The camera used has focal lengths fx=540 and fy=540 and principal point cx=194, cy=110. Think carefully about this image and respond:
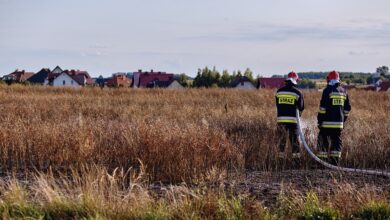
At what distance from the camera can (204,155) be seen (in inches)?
324

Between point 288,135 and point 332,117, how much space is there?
2.69 ft

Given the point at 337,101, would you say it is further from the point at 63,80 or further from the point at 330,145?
the point at 63,80

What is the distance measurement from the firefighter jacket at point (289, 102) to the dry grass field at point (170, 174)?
1.75ft

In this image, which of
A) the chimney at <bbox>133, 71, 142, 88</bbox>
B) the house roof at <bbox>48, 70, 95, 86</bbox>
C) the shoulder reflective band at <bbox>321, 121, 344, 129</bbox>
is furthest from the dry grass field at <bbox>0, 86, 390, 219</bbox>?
the house roof at <bbox>48, 70, 95, 86</bbox>

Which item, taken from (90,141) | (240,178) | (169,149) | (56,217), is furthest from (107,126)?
(56,217)

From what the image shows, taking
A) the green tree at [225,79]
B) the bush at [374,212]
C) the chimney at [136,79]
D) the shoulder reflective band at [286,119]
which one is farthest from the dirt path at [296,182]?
the chimney at [136,79]

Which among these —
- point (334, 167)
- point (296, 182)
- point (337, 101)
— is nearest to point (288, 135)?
point (337, 101)

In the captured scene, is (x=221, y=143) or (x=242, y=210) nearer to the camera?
(x=242, y=210)

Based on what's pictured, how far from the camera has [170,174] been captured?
7.70 meters

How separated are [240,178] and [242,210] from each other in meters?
1.94

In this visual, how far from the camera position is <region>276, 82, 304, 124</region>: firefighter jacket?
9.80m

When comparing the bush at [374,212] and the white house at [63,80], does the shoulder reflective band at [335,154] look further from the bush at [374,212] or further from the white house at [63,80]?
the white house at [63,80]

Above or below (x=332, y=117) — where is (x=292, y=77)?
above

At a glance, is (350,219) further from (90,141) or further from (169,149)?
(90,141)
